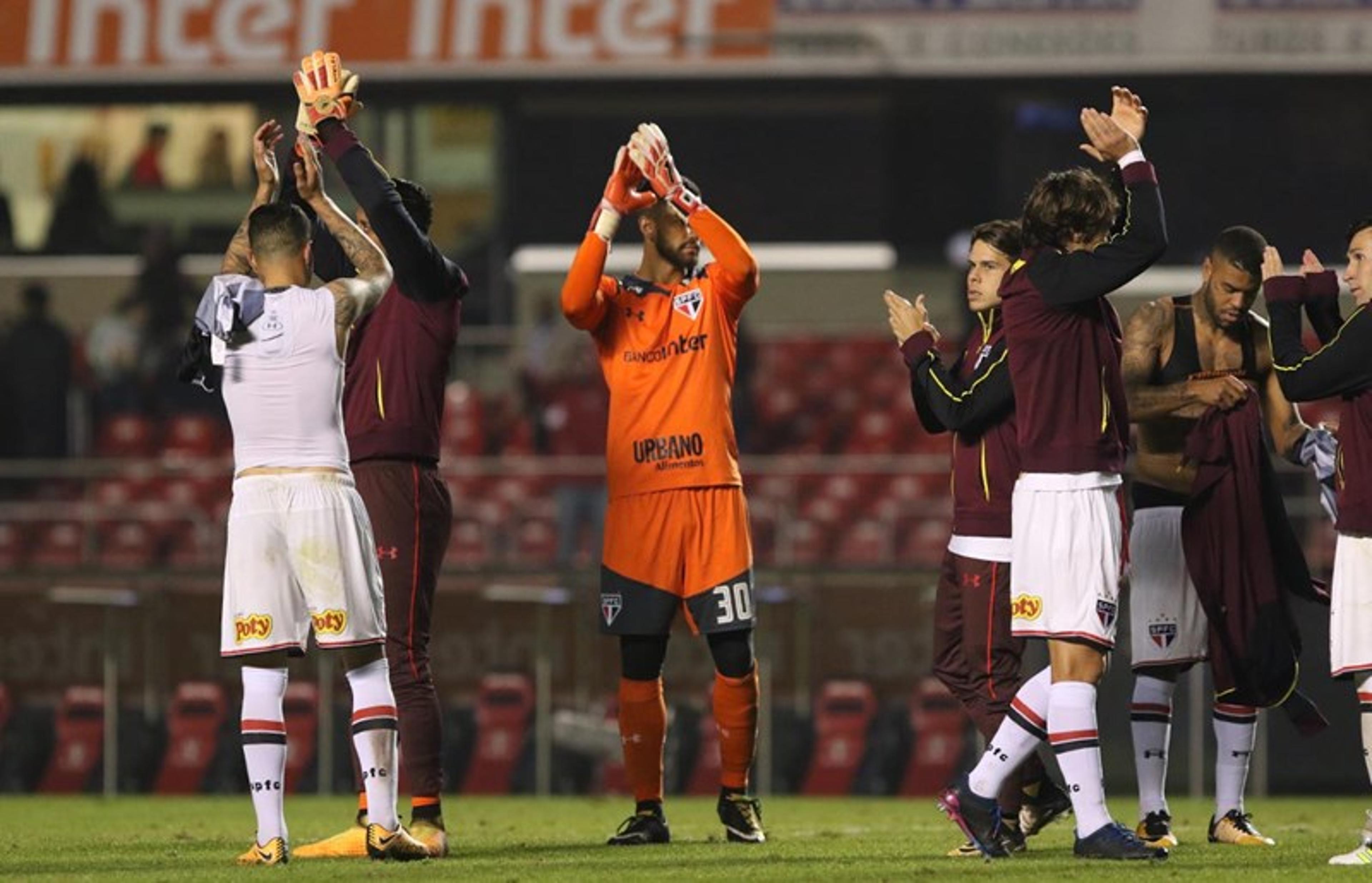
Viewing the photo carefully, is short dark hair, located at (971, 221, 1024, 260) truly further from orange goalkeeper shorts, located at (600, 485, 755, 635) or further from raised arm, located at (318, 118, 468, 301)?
raised arm, located at (318, 118, 468, 301)

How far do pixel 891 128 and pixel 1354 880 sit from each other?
17.4m

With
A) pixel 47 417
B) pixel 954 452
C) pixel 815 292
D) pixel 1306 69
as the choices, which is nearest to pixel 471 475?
pixel 47 417

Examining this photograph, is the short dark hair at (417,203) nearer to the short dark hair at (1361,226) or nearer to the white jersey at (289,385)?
the white jersey at (289,385)

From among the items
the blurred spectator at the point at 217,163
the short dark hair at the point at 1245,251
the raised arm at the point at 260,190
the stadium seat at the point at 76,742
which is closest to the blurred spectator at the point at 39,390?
the blurred spectator at the point at 217,163

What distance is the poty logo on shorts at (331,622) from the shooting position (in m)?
8.74

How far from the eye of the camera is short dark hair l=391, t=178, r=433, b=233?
9.91 metres

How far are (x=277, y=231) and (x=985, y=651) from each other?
9.74ft

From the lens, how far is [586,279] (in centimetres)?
970

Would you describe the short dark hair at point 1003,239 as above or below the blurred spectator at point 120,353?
above

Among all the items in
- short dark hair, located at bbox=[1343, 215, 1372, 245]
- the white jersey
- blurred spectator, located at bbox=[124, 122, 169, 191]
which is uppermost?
blurred spectator, located at bbox=[124, 122, 169, 191]

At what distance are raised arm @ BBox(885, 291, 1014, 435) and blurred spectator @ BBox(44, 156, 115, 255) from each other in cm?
1689

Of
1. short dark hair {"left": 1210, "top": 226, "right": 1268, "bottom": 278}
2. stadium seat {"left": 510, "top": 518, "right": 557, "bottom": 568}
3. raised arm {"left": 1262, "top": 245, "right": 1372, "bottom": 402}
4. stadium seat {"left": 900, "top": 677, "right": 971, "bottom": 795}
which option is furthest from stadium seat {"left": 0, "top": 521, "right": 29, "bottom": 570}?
raised arm {"left": 1262, "top": 245, "right": 1372, "bottom": 402}

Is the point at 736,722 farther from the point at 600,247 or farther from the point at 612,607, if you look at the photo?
the point at 600,247

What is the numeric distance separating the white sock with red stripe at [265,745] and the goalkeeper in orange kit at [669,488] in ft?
4.93
